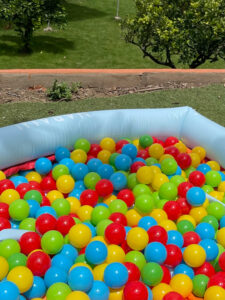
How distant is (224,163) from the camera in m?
3.78

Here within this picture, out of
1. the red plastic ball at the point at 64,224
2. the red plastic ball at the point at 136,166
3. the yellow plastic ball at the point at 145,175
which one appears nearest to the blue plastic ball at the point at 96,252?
the red plastic ball at the point at 64,224

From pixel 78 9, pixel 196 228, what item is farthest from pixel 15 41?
pixel 196 228

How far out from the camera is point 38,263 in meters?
2.40

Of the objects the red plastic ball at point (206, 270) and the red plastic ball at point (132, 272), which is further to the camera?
the red plastic ball at point (206, 270)

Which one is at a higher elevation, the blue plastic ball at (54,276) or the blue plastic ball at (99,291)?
the blue plastic ball at (99,291)

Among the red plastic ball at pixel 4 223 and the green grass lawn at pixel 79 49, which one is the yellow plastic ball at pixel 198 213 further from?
the green grass lawn at pixel 79 49

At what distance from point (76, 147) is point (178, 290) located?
1.81 meters

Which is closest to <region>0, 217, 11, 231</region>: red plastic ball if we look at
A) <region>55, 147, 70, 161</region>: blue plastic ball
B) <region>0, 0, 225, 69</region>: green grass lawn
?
<region>55, 147, 70, 161</region>: blue plastic ball

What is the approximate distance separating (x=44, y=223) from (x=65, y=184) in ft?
2.14

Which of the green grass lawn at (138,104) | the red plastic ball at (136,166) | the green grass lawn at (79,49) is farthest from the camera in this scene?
the green grass lawn at (79,49)

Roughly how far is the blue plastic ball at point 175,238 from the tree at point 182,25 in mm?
3939

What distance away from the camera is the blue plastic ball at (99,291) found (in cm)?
224

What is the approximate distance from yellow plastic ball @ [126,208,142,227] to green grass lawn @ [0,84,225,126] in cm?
197

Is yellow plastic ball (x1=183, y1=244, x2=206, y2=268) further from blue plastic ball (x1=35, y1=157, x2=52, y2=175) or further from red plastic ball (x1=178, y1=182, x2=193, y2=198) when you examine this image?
blue plastic ball (x1=35, y1=157, x2=52, y2=175)
